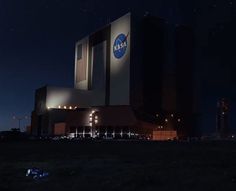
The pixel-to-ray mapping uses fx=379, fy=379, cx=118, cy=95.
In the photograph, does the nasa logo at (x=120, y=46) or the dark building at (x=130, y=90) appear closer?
the dark building at (x=130, y=90)

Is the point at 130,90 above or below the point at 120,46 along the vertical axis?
below

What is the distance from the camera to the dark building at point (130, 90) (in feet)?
472

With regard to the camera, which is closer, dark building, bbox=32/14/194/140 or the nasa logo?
dark building, bbox=32/14/194/140

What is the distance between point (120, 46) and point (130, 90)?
21.1 metres

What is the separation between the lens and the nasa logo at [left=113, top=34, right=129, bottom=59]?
151m

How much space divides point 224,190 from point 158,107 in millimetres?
140536

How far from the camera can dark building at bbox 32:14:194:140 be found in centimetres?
14400

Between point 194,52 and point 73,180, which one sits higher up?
point 194,52

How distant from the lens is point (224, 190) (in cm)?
1182

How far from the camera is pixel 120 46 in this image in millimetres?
153875

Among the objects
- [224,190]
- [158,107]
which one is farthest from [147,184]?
[158,107]

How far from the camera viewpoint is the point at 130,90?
14350cm

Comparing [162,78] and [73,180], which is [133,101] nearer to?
[162,78]

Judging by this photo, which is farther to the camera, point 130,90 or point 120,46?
point 120,46
